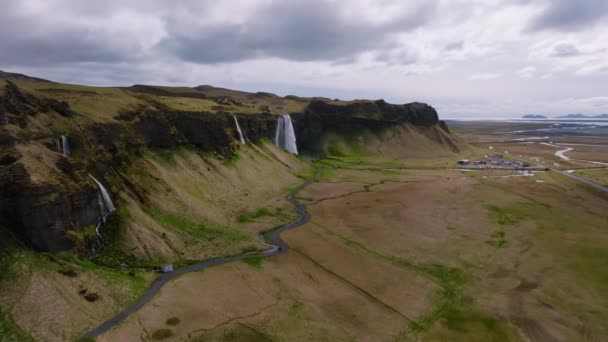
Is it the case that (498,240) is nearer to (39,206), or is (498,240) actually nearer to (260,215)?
(260,215)

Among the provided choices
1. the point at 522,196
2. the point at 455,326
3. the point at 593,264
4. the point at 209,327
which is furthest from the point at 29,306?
the point at 522,196

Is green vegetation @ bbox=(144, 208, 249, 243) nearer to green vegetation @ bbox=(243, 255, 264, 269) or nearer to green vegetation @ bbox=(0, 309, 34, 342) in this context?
green vegetation @ bbox=(243, 255, 264, 269)

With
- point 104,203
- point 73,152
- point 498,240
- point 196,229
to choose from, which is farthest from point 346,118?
point 104,203

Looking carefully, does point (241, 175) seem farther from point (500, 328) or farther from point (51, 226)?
point (500, 328)

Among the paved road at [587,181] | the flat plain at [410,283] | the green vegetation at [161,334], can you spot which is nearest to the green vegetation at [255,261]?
the flat plain at [410,283]

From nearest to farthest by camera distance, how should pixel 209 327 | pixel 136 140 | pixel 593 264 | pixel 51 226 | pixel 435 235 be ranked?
pixel 209 327 < pixel 51 226 < pixel 593 264 < pixel 435 235 < pixel 136 140

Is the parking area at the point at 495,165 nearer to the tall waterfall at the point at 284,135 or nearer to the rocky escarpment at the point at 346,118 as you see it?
the rocky escarpment at the point at 346,118
